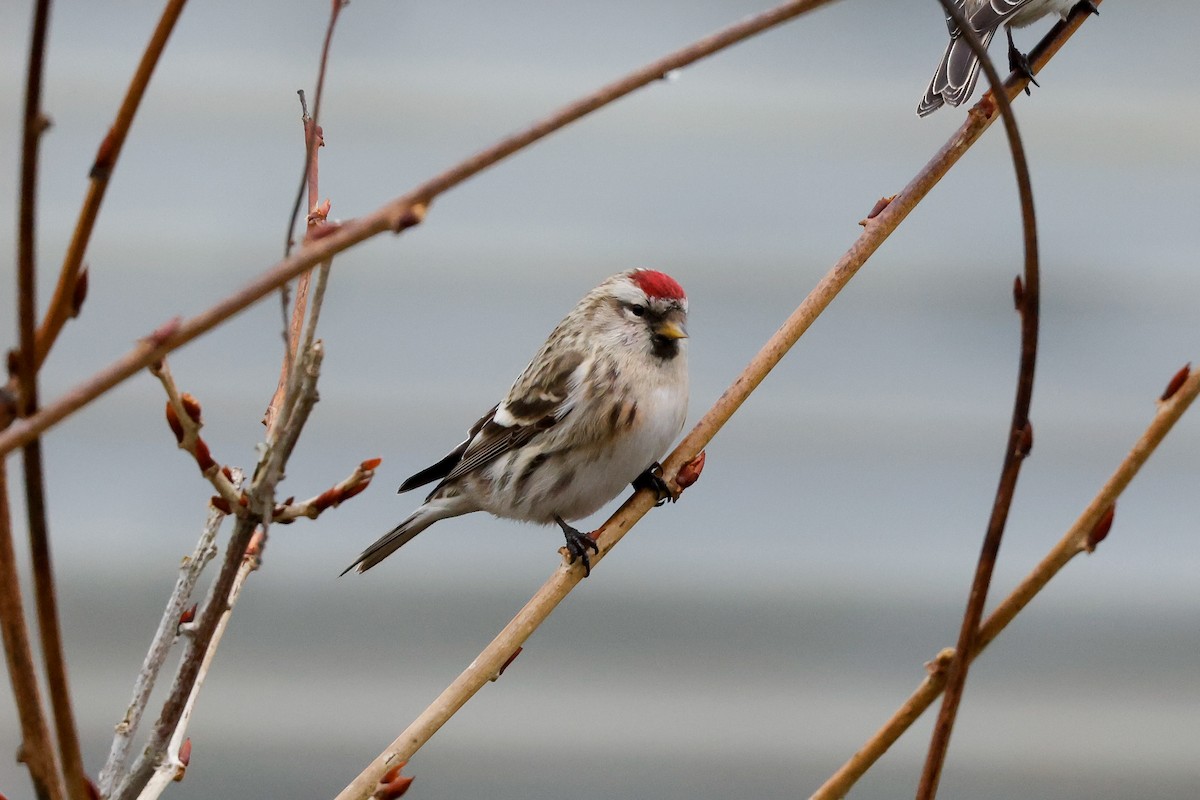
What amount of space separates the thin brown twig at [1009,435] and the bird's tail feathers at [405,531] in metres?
1.50

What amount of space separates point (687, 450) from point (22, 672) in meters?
1.01

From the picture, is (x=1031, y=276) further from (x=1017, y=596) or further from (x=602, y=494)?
(x=602, y=494)

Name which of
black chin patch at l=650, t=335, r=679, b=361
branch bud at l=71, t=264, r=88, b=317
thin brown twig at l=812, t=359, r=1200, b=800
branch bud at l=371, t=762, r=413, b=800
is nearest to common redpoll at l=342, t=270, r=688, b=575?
black chin patch at l=650, t=335, r=679, b=361

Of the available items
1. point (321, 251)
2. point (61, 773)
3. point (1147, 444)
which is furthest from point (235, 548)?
point (1147, 444)

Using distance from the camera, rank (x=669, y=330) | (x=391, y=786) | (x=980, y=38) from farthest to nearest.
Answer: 1. (x=980, y=38)
2. (x=669, y=330)
3. (x=391, y=786)

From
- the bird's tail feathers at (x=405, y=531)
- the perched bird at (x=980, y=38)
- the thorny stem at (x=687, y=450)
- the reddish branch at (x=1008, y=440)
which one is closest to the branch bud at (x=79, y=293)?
the thorny stem at (x=687, y=450)

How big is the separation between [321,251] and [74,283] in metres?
0.17

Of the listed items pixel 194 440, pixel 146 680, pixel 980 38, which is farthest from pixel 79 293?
pixel 980 38

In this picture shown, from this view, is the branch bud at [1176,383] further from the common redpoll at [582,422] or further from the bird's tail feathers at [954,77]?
the bird's tail feathers at [954,77]

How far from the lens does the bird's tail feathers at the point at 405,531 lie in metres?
2.39

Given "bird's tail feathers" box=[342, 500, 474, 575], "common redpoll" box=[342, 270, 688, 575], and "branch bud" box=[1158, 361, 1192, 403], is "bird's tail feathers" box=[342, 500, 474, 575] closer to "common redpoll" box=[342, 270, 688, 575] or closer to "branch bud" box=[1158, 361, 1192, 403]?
"common redpoll" box=[342, 270, 688, 575]

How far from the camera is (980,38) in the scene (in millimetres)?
2775

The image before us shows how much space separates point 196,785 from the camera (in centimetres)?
417

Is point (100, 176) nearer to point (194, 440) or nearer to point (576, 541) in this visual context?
point (194, 440)
